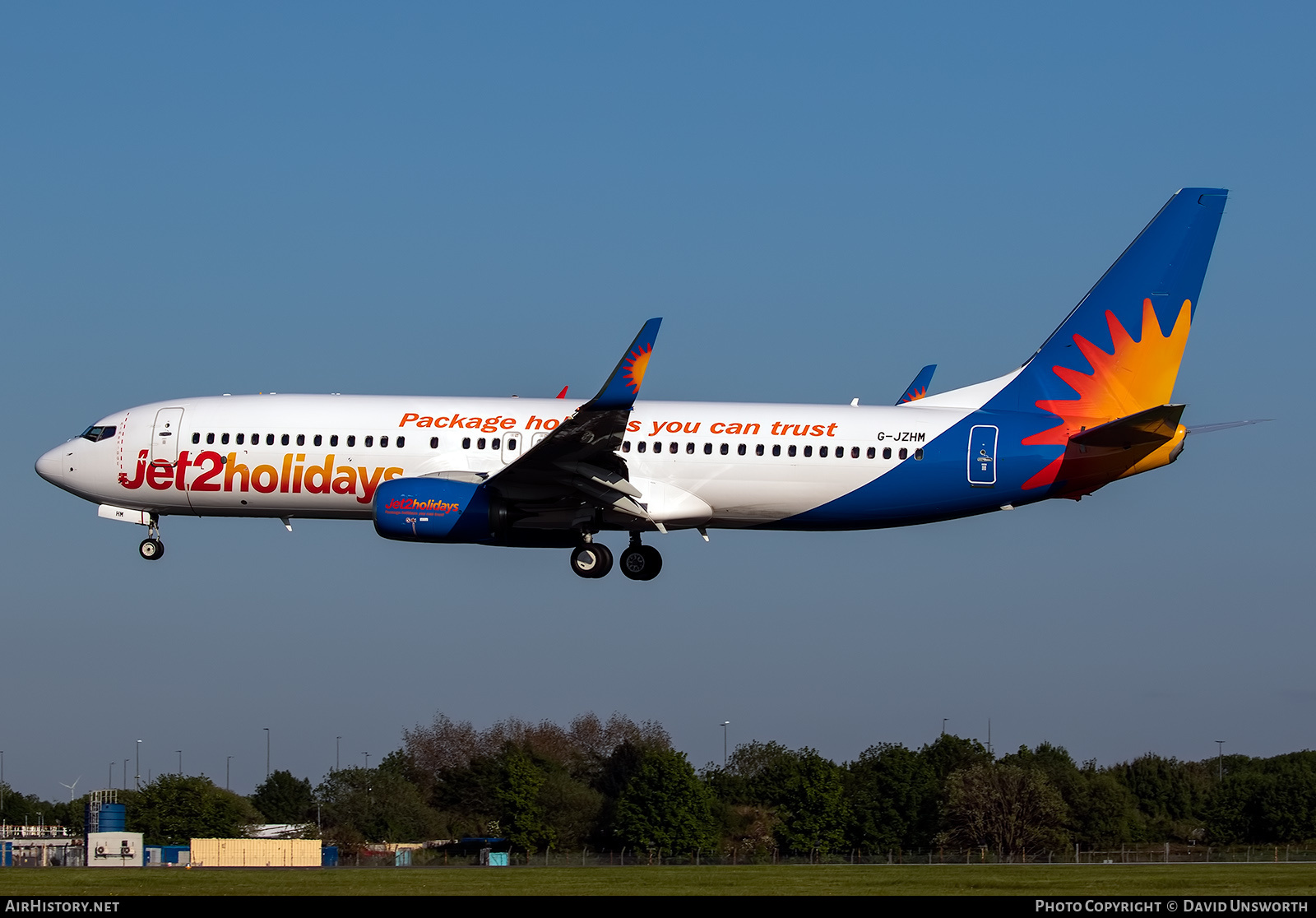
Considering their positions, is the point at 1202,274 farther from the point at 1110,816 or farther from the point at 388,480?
the point at 1110,816

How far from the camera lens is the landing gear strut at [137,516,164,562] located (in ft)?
165

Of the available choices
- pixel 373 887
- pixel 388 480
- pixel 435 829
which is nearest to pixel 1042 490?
pixel 388 480

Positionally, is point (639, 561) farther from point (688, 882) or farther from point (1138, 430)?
point (1138, 430)

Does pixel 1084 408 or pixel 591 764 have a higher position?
pixel 1084 408

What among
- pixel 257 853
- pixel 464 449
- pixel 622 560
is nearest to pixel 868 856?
pixel 257 853

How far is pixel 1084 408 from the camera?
154 feet

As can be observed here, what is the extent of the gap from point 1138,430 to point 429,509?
18.9 metres

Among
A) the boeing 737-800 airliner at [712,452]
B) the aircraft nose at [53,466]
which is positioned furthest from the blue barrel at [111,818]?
the boeing 737-800 airliner at [712,452]

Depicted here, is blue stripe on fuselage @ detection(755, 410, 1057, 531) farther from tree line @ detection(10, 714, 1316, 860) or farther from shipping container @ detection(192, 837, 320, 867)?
tree line @ detection(10, 714, 1316, 860)

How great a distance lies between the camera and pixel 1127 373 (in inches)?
1859

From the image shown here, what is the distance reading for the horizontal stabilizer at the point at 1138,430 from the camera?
43.7 m

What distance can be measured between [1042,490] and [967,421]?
2.75 metres

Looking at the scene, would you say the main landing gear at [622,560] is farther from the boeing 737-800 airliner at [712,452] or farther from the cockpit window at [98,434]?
the cockpit window at [98,434]
